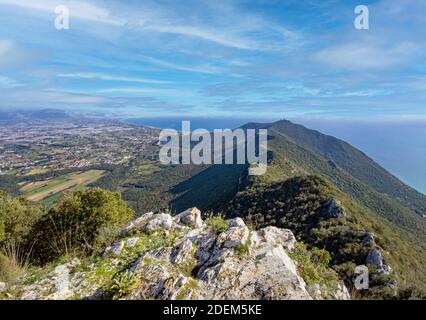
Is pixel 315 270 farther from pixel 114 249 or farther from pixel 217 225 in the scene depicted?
pixel 114 249

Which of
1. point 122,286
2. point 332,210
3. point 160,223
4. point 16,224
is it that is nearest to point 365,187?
point 332,210

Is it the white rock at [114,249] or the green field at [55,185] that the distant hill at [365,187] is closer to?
the white rock at [114,249]

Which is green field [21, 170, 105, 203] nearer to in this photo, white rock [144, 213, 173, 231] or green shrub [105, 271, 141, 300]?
white rock [144, 213, 173, 231]

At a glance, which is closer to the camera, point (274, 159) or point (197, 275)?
point (197, 275)

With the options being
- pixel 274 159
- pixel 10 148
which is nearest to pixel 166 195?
pixel 274 159

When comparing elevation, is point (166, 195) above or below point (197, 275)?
below

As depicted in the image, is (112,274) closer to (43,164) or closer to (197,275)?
(197,275)

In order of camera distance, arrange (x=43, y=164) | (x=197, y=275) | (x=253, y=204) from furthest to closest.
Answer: (x=43, y=164) → (x=253, y=204) → (x=197, y=275)
